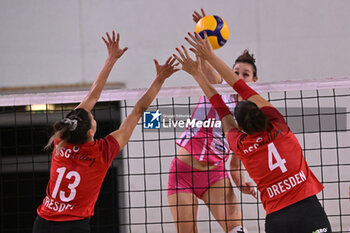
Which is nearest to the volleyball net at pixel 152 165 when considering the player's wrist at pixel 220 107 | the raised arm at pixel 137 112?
the raised arm at pixel 137 112

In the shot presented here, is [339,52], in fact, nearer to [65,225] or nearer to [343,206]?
[343,206]

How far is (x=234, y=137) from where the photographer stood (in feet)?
9.63

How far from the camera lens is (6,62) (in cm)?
675

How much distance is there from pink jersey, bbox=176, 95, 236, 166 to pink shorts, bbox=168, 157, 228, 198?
0.33 feet

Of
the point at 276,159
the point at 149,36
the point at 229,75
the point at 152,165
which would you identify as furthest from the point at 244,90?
the point at 149,36

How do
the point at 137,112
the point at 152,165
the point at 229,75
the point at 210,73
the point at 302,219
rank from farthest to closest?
1. the point at 152,165
2. the point at 210,73
3. the point at 137,112
4. the point at 229,75
5. the point at 302,219

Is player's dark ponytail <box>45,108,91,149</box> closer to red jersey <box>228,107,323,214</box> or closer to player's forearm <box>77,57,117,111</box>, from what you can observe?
player's forearm <box>77,57,117,111</box>

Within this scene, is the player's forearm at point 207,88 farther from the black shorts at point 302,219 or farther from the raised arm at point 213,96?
the black shorts at point 302,219

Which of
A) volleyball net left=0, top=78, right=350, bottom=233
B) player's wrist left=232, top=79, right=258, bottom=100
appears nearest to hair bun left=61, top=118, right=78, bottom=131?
player's wrist left=232, top=79, right=258, bottom=100

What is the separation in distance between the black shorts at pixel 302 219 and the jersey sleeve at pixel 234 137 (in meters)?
0.47

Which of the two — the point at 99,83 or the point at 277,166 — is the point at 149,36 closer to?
the point at 99,83

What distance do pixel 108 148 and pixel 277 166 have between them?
3.41ft

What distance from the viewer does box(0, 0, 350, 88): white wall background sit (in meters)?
6.43

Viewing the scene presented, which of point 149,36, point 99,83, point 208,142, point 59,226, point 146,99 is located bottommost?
point 59,226
